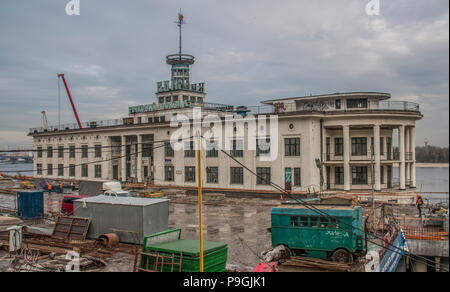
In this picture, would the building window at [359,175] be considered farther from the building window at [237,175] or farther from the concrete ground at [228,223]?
the building window at [237,175]

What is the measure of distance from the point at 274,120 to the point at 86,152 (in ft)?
115

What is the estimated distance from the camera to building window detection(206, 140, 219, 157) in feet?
150

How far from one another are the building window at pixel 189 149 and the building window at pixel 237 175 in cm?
643

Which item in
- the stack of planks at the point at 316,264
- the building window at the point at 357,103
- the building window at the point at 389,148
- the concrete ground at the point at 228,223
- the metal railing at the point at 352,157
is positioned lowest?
the concrete ground at the point at 228,223

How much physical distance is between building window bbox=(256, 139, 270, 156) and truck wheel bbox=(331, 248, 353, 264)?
1022 inches

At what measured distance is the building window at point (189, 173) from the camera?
159 feet

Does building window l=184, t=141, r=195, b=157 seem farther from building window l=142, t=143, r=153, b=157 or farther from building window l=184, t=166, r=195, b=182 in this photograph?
building window l=142, t=143, r=153, b=157

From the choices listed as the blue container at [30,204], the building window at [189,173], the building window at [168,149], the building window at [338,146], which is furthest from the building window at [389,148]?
the blue container at [30,204]

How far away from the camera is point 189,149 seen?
48.8m

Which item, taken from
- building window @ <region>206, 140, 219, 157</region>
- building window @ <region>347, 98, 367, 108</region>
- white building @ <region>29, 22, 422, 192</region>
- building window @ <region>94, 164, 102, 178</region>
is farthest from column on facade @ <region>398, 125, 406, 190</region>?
building window @ <region>94, 164, 102, 178</region>

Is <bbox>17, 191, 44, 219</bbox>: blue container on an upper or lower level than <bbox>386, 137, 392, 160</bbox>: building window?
lower
